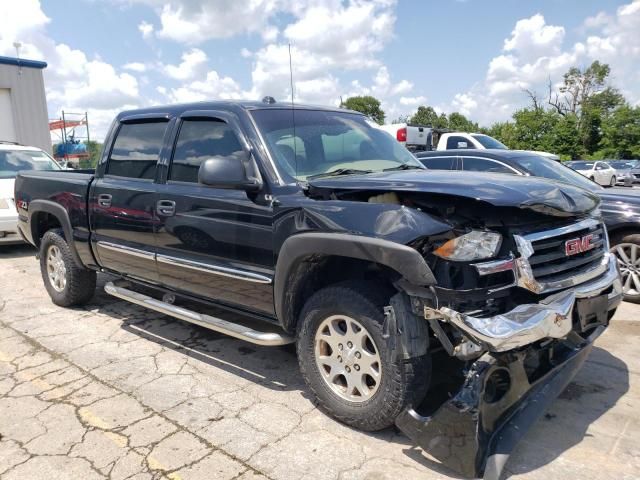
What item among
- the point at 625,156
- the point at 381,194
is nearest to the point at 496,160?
the point at 381,194

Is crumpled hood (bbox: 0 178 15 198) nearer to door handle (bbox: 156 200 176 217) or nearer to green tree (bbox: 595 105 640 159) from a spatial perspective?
door handle (bbox: 156 200 176 217)

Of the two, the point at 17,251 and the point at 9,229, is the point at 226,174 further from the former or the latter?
the point at 17,251

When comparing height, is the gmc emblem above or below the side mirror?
below

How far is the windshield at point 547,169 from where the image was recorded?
20.8 feet

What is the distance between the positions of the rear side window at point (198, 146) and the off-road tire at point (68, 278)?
76.7 inches

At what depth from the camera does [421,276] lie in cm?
254

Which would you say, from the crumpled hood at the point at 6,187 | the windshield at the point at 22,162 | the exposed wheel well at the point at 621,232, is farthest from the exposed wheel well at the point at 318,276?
the windshield at the point at 22,162

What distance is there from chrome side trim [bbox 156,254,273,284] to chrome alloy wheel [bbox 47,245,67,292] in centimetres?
191

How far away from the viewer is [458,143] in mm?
11539

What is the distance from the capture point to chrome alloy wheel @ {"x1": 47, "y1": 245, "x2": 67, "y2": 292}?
544 cm

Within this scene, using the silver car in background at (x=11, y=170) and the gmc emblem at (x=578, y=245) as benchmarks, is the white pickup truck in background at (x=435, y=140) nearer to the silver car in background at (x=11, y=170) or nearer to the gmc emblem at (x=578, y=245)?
the silver car in background at (x=11, y=170)

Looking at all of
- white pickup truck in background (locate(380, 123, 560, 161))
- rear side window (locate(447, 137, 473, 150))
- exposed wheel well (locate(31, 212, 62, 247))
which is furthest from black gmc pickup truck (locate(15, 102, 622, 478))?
white pickup truck in background (locate(380, 123, 560, 161))

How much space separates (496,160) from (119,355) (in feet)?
16.7

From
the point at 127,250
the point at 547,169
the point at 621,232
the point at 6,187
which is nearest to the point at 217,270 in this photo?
the point at 127,250
